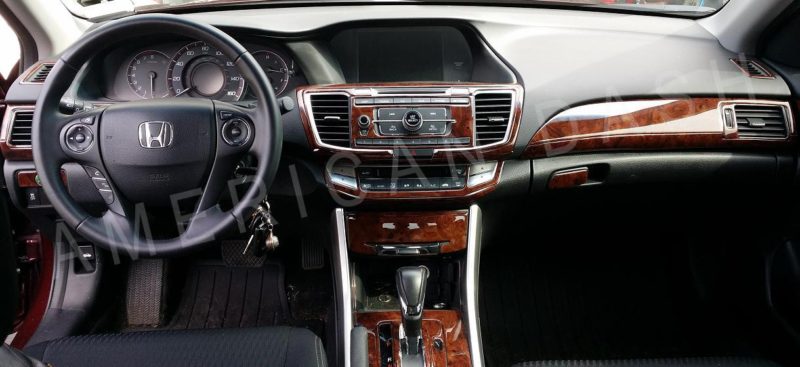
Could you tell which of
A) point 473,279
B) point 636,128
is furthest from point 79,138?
point 636,128

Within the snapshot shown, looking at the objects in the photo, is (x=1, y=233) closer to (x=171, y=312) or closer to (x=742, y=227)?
(x=171, y=312)

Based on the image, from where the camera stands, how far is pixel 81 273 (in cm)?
225

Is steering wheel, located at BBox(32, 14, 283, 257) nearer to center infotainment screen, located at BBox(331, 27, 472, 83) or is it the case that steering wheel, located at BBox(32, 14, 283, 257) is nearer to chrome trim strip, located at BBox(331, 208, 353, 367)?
chrome trim strip, located at BBox(331, 208, 353, 367)

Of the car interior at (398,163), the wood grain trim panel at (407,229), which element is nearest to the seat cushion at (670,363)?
the car interior at (398,163)

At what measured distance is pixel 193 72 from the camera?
1.86 meters

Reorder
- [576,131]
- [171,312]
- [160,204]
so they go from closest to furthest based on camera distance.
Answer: [160,204] < [576,131] < [171,312]

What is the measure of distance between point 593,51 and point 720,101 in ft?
1.44

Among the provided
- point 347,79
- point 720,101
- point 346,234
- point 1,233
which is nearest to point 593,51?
point 720,101

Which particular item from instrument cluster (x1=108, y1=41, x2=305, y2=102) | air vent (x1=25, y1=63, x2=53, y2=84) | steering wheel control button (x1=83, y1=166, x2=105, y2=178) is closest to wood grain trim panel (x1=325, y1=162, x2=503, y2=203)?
instrument cluster (x1=108, y1=41, x2=305, y2=102)

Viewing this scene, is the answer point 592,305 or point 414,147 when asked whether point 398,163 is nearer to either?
point 414,147

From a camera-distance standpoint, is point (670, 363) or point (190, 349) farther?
point (670, 363)

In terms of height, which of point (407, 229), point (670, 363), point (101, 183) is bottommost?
point (670, 363)

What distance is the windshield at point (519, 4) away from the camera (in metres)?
1.98

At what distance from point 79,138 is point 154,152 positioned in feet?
0.64
